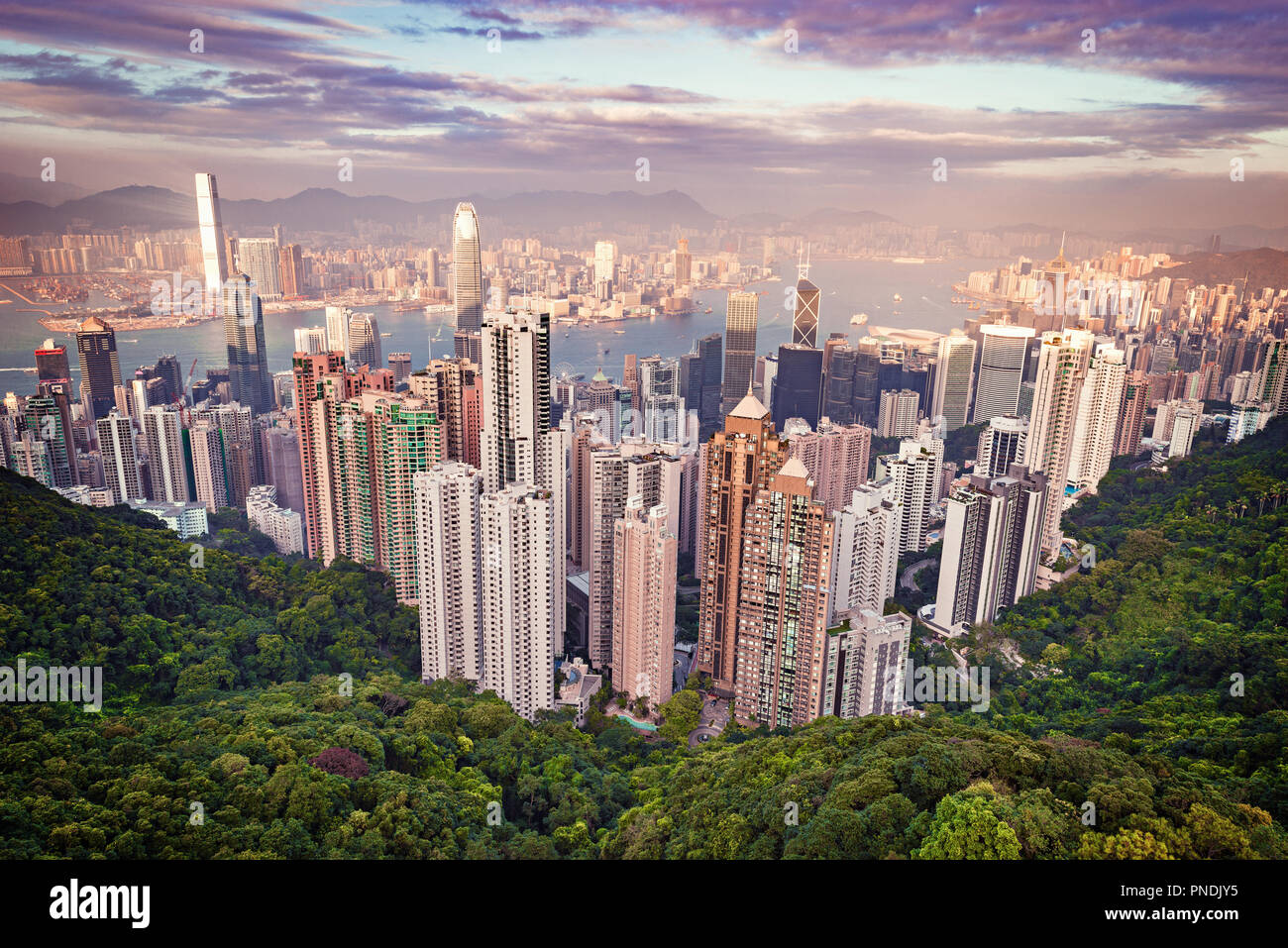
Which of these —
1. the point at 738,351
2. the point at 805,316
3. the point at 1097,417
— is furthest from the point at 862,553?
the point at 738,351

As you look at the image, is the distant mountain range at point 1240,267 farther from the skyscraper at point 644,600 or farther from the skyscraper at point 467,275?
the skyscraper at point 467,275

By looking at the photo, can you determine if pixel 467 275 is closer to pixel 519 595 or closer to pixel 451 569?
pixel 451 569

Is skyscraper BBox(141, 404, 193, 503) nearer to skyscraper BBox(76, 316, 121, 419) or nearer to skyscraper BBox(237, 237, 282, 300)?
skyscraper BBox(76, 316, 121, 419)

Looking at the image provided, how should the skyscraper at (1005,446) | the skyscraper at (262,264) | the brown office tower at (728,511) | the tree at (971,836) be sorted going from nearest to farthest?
the tree at (971,836), the brown office tower at (728,511), the skyscraper at (262,264), the skyscraper at (1005,446)

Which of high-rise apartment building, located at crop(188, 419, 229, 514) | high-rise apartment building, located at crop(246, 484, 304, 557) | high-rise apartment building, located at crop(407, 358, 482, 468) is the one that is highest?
high-rise apartment building, located at crop(407, 358, 482, 468)

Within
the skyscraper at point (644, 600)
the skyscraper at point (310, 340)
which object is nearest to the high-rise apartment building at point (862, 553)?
the skyscraper at point (644, 600)

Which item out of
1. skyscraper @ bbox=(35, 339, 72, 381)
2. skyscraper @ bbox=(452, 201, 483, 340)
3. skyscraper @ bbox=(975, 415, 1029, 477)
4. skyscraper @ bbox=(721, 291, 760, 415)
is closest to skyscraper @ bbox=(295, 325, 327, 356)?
skyscraper @ bbox=(452, 201, 483, 340)
